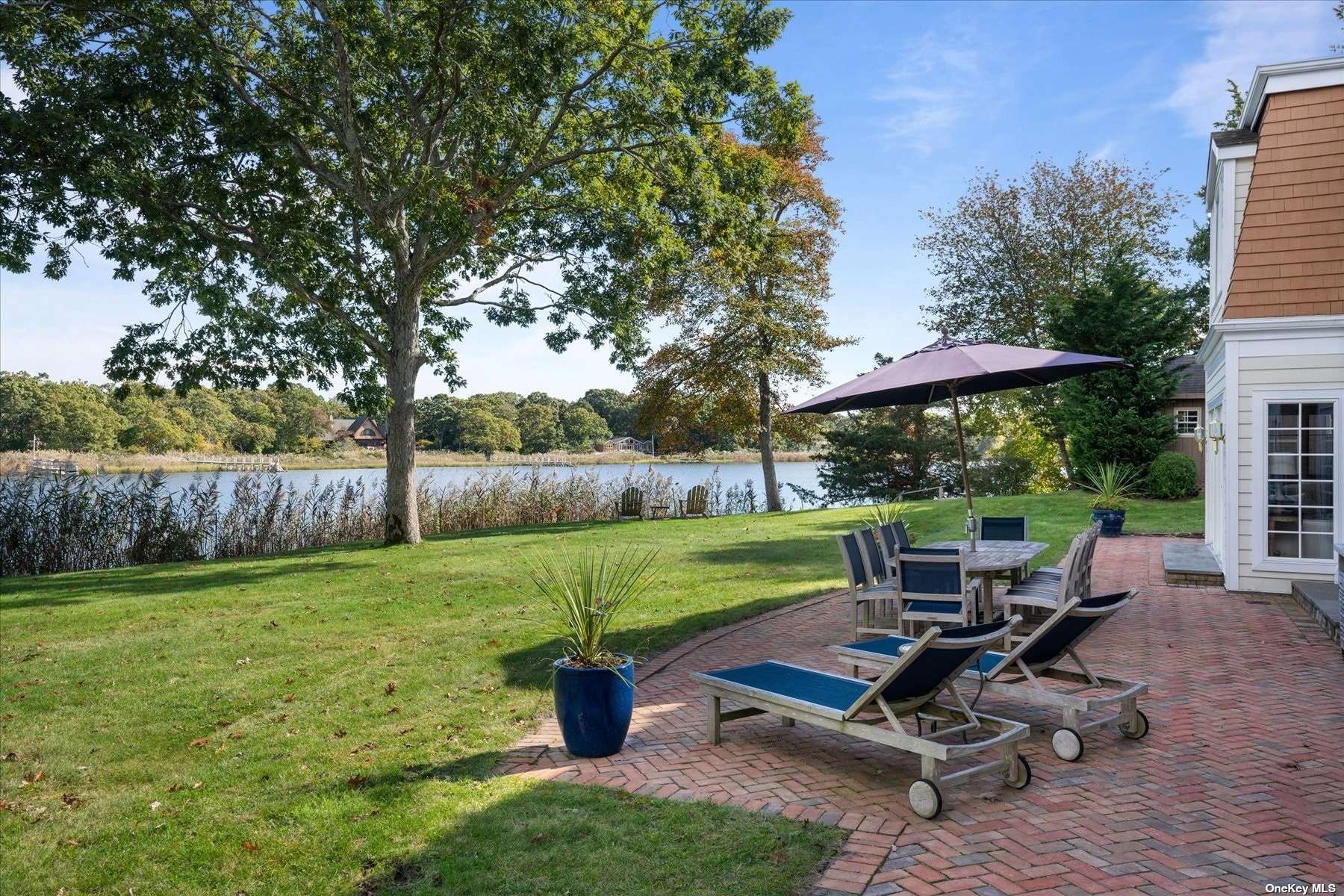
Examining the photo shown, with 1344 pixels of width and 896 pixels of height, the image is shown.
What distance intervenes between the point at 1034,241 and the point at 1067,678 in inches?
1117

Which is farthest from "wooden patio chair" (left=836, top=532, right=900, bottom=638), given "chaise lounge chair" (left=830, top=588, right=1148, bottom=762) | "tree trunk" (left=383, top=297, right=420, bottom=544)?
"tree trunk" (left=383, top=297, right=420, bottom=544)

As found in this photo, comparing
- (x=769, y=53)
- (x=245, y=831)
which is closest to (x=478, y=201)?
A: (x=769, y=53)

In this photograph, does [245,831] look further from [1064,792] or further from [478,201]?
[478,201]

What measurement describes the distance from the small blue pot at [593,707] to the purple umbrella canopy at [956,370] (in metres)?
3.71

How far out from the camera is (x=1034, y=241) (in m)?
30.1

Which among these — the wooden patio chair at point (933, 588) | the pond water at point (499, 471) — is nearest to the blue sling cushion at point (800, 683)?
the wooden patio chair at point (933, 588)

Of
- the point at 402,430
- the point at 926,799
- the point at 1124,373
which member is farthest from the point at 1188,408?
the point at 926,799

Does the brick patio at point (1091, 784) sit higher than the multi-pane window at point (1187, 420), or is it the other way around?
the multi-pane window at point (1187, 420)

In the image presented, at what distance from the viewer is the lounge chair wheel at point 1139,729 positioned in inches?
199

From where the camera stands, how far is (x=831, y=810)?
4.09 m

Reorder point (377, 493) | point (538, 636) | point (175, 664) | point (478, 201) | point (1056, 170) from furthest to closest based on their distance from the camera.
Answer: point (1056, 170) → point (377, 493) → point (478, 201) → point (538, 636) → point (175, 664)

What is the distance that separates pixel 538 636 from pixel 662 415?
16893mm

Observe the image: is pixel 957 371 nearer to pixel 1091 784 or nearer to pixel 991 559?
pixel 991 559

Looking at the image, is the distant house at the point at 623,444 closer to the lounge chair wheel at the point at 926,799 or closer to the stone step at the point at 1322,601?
the stone step at the point at 1322,601
